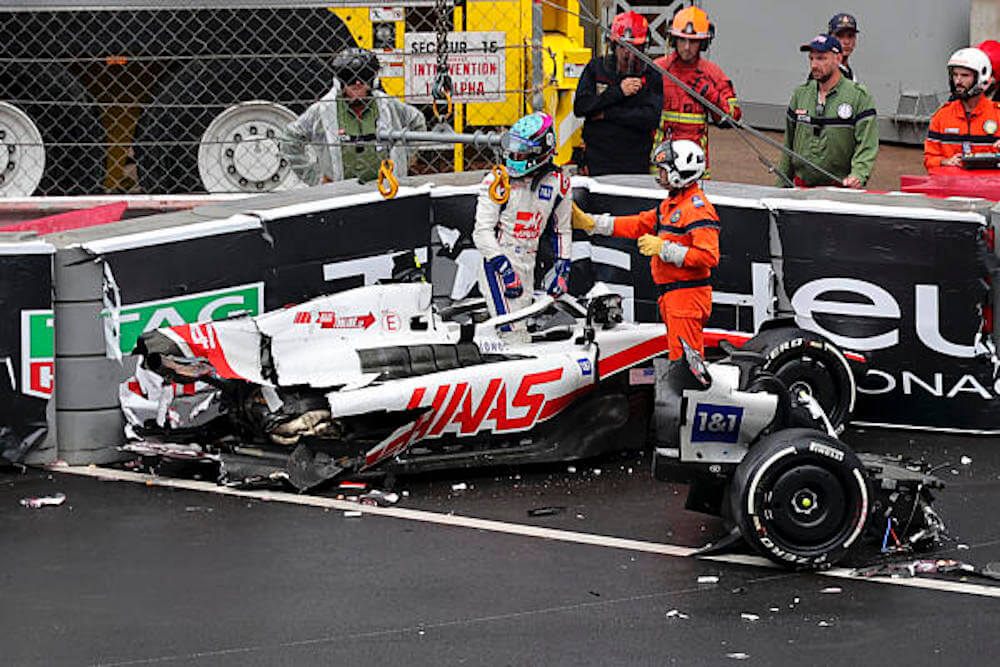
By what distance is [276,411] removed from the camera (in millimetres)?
9562

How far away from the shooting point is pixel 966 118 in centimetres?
1254

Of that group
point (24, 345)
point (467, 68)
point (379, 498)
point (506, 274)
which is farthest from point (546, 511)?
point (467, 68)

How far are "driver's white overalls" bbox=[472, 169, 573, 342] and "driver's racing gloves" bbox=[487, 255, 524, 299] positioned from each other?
0.07ft

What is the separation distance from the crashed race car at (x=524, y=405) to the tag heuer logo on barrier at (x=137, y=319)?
1.15 ft

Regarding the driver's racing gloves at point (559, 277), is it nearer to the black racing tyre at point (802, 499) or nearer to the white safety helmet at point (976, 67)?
the black racing tyre at point (802, 499)

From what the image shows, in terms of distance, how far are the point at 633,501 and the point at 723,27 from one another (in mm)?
13015

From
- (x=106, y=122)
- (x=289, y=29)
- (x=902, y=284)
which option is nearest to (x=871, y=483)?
(x=902, y=284)

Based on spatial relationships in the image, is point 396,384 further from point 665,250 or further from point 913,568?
point 913,568

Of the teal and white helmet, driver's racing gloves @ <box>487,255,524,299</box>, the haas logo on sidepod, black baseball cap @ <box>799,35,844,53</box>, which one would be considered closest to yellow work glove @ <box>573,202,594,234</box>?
the teal and white helmet

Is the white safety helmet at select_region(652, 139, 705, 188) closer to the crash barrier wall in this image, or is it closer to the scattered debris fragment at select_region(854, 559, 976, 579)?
the crash barrier wall

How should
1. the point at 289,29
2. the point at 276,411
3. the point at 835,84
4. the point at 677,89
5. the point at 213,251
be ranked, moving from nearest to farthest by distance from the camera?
the point at 276,411
the point at 213,251
the point at 835,84
the point at 677,89
the point at 289,29

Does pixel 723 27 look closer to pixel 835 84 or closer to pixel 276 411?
pixel 835 84

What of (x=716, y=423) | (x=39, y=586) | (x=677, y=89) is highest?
(x=677, y=89)

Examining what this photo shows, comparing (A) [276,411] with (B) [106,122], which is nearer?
(A) [276,411]
